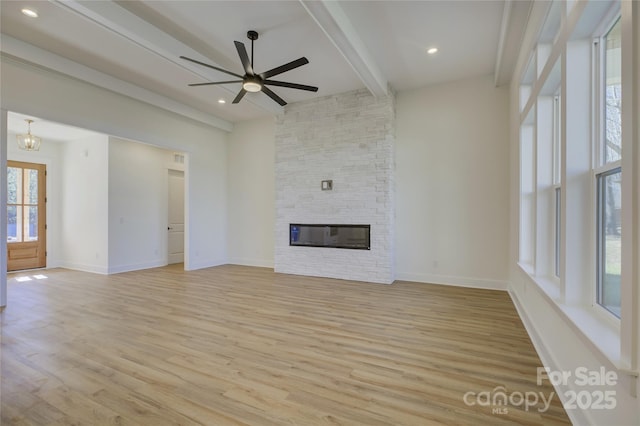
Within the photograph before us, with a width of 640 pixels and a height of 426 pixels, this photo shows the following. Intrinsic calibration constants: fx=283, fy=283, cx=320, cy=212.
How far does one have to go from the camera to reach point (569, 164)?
1890 millimetres

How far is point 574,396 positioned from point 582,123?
1690 millimetres

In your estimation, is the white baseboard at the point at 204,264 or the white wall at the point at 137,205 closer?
the white wall at the point at 137,205

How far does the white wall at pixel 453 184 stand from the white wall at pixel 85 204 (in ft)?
19.4

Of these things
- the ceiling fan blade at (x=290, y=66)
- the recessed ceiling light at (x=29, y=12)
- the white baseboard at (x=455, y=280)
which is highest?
the recessed ceiling light at (x=29, y=12)

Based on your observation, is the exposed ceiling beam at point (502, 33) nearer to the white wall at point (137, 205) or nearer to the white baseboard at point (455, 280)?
the white baseboard at point (455, 280)

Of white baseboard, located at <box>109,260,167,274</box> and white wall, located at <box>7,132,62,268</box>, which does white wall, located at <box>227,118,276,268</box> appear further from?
white wall, located at <box>7,132,62,268</box>

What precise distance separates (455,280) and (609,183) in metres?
3.37

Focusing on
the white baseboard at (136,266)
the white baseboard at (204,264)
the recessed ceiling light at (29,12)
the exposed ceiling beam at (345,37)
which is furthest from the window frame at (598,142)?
the white baseboard at (136,266)

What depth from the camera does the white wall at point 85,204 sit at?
5820 mm

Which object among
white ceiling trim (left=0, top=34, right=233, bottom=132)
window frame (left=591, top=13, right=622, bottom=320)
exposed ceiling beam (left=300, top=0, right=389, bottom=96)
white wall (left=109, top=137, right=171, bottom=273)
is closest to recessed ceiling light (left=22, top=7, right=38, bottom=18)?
white ceiling trim (left=0, top=34, right=233, bottom=132)

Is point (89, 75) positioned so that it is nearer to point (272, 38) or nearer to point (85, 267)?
point (272, 38)

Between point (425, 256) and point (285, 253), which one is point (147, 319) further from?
point (425, 256)

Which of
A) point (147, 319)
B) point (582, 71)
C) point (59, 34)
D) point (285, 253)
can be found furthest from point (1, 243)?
point (582, 71)

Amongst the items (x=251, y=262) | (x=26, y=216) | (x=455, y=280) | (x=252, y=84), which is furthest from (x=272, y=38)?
(x=26, y=216)
